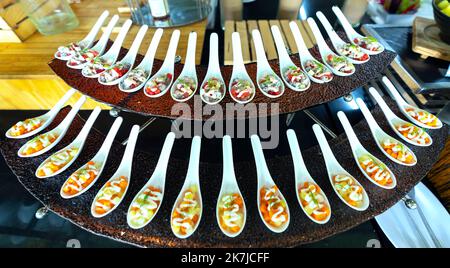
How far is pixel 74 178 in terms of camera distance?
3.53ft

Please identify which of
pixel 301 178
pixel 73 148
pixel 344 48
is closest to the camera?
pixel 301 178

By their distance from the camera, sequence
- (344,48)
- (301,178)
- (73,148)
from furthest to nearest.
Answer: (344,48) < (73,148) < (301,178)

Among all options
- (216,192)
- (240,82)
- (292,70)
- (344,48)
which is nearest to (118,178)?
(216,192)

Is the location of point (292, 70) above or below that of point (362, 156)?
above

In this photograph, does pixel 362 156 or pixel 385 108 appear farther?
pixel 385 108

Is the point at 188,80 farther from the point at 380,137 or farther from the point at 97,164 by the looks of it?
the point at 380,137

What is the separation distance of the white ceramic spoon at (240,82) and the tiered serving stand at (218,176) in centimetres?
5

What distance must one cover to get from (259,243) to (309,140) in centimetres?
121

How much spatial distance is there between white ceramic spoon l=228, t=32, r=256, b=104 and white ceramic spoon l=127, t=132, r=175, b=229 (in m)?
0.49

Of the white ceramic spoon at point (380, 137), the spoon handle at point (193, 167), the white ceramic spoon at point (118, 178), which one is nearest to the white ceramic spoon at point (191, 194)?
the spoon handle at point (193, 167)

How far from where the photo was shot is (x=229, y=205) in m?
0.99

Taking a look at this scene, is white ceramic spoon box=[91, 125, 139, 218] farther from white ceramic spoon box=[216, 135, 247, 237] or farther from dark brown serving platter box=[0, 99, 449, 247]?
white ceramic spoon box=[216, 135, 247, 237]

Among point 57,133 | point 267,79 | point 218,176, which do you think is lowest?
point 218,176

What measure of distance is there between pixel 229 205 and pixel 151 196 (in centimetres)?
34
